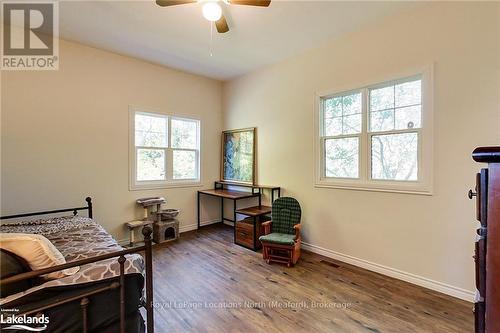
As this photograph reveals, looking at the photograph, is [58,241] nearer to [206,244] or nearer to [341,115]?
[206,244]

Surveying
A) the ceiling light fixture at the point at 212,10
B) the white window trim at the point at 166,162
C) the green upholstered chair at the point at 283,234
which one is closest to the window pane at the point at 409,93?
the green upholstered chair at the point at 283,234

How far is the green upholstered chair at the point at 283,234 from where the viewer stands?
3.04 metres

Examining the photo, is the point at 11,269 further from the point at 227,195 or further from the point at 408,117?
the point at 408,117

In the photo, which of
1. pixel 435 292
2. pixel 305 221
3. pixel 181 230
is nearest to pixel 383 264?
pixel 435 292

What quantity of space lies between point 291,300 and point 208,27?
126 inches

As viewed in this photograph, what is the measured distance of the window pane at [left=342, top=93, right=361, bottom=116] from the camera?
309 cm

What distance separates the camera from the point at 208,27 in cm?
→ 294

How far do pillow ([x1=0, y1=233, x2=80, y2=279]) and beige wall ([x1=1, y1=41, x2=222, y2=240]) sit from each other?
2.34m

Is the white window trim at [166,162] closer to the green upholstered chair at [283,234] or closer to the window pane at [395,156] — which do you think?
the green upholstered chair at [283,234]

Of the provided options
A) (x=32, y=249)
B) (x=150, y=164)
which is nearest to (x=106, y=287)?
(x=32, y=249)

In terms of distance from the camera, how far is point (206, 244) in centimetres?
383

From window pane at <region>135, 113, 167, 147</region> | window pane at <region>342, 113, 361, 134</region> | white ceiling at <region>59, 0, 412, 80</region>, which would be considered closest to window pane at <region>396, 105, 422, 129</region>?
window pane at <region>342, 113, 361, 134</region>

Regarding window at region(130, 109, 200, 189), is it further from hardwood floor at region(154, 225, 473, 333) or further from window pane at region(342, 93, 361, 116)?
window pane at region(342, 93, 361, 116)

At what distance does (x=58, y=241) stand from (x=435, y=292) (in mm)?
3654
